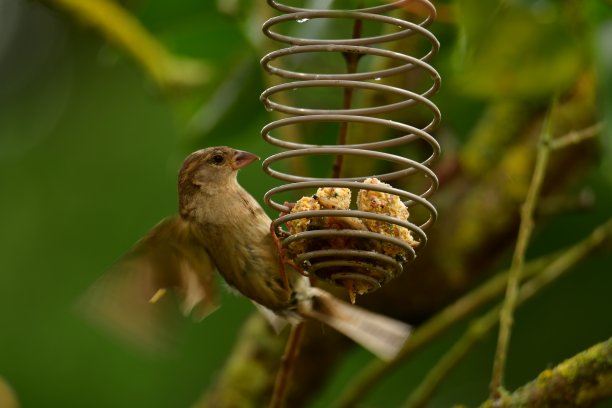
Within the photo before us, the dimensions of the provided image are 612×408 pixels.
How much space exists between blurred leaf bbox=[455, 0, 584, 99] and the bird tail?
36.9 inches

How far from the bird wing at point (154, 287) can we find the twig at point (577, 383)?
1076 millimetres

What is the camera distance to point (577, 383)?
316 centimetres

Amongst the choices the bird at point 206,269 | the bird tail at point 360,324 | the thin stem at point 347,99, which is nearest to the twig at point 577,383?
the bird tail at point 360,324

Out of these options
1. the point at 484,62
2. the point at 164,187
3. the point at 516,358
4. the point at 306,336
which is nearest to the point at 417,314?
the point at 306,336

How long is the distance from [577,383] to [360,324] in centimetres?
57

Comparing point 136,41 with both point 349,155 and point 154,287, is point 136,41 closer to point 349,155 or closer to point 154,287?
point 154,287

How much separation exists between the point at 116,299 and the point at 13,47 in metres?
5.71

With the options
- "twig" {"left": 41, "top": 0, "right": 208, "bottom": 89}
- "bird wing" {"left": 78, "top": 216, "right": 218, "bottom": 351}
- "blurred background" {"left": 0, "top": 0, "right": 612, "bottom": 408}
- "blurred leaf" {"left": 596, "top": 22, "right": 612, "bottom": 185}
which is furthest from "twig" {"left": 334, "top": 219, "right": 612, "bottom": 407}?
"twig" {"left": 41, "top": 0, "right": 208, "bottom": 89}

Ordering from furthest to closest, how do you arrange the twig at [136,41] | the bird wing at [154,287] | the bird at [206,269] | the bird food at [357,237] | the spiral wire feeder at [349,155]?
1. the twig at [136,41]
2. the bird wing at [154,287]
3. the bird at [206,269]
4. the bird food at [357,237]
5. the spiral wire feeder at [349,155]

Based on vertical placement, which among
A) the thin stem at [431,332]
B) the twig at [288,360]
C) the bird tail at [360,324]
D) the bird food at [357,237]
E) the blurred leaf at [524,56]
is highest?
the blurred leaf at [524,56]

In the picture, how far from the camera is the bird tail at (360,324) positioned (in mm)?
3152

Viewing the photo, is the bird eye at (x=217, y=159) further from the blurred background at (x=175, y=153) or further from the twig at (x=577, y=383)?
the twig at (x=577, y=383)

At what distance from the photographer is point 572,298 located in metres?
5.96

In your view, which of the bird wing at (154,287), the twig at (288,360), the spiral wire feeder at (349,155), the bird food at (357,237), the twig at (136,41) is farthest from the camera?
the twig at (136,41)
